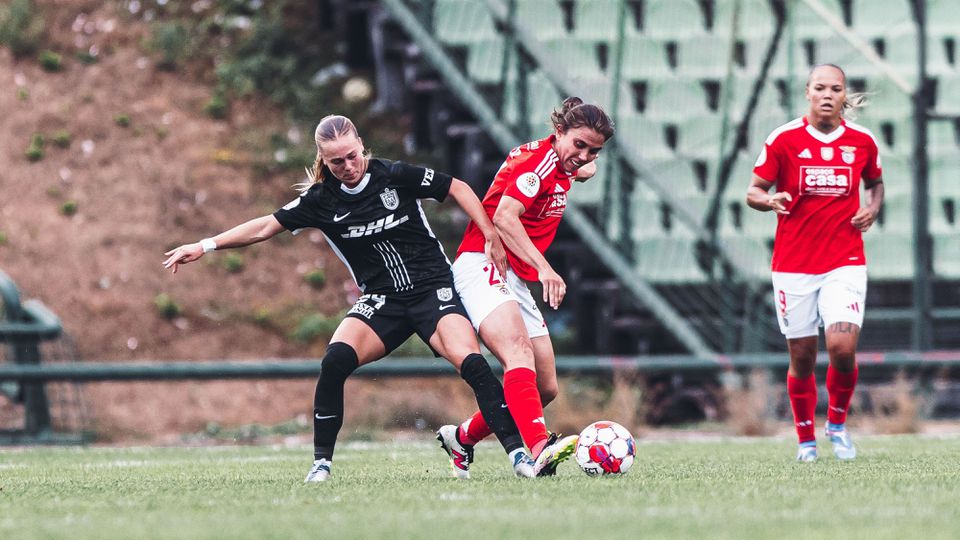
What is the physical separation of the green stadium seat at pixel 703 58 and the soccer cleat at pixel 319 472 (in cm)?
979

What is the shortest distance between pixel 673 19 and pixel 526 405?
10.1 metres

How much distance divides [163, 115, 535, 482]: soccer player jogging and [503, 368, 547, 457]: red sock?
46 millimetres

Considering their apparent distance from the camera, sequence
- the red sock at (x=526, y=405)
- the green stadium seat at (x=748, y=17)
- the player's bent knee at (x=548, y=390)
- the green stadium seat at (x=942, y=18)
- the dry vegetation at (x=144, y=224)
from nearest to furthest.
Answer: the red sock at (x=526, y=405) < the player's bent knee at (x=548, y=390) < the green stadium seat at (x=748, y=17) < the dry vegetation at (x=144, y=224) < the green stadium seat at (x=942, y=18)

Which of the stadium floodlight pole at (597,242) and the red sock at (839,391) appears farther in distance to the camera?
the stadium floodlight pole at (597,242)

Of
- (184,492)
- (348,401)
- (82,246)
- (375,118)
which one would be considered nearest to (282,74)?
(375,118)

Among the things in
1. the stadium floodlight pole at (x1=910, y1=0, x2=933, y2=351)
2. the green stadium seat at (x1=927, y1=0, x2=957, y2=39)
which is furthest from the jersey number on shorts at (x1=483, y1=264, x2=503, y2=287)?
the green stadium seat at (x1=927, y1=0, x2=957, y2=39)

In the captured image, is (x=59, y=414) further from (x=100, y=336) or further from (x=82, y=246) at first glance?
(x=82, y=246)

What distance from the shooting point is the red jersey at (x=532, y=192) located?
8.17 m

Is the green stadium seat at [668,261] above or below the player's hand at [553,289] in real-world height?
below

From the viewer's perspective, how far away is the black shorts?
8148 millimetres

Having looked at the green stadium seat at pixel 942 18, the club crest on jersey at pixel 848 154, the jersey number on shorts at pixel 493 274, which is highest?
the green stadium seat at pixel 942 18

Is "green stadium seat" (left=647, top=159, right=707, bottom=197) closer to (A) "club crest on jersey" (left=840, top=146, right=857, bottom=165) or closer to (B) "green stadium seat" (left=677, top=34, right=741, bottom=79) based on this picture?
(B) "green stadium seat" (left=677, top=34, right=741, bottom=79)

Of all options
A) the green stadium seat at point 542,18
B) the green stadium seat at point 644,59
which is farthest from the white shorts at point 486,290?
the green stadium seat at point 542,18

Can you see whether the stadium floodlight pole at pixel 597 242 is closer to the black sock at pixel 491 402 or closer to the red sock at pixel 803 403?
the red sock at pixel 803 403
